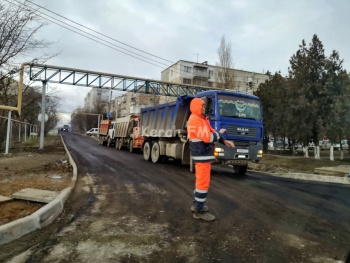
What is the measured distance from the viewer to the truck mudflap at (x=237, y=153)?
10.8 meters

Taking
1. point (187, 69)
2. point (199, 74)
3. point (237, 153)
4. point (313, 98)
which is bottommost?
point (237, 153)

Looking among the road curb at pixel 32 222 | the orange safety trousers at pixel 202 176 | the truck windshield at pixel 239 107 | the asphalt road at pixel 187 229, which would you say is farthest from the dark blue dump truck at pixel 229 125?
the road curb at pixel 32 222

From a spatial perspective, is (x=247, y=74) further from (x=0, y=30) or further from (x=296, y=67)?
(x=0, y=30)

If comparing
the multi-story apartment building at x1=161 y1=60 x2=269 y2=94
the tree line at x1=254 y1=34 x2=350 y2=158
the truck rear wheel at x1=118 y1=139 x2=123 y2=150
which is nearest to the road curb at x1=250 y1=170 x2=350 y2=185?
the tree line at x1=254 y1=34 x2=350 y2=158

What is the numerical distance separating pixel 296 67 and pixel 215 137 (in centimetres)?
2306

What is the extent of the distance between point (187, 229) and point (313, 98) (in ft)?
74.7

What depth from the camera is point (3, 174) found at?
8.90m

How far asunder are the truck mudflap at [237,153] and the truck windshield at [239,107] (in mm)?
1108

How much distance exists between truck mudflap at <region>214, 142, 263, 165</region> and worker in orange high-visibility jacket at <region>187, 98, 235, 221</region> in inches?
206

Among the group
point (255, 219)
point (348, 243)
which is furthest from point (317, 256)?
point (255, 219)

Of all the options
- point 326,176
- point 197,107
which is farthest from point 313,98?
point 197,107

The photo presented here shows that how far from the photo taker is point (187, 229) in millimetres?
4723

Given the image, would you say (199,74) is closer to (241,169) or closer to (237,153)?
(241,169)

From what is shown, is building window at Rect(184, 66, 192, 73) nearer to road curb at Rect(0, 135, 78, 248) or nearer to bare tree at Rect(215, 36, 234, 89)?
bare tree at Rect(215, 36, 234, 89)
